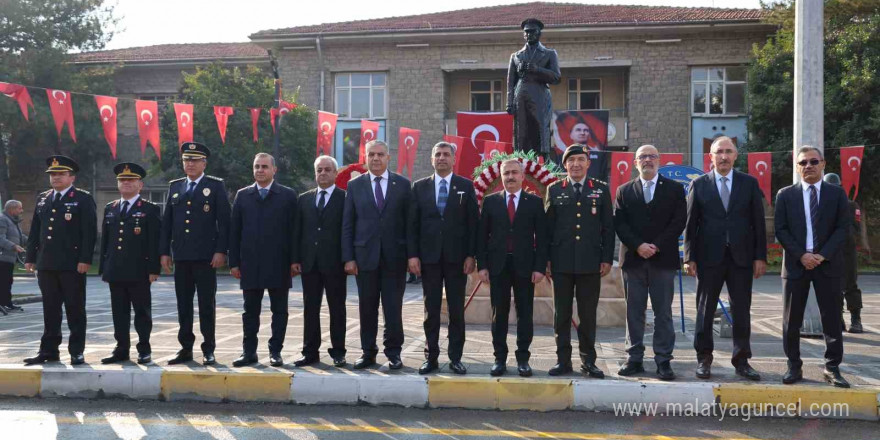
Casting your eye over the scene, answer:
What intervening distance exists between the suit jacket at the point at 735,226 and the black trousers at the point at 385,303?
2654mm

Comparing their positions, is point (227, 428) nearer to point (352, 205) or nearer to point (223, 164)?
point (352, 205)

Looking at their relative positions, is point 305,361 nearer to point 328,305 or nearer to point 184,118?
point 328,305

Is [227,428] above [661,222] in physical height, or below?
below

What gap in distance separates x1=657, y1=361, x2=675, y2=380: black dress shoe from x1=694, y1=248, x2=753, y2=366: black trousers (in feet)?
1.08

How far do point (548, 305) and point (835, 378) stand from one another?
4.13 m

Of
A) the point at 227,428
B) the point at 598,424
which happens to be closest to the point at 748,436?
the point at 598,424

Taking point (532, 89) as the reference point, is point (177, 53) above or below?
above

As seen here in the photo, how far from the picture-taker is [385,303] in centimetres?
636

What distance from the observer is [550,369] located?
606cm

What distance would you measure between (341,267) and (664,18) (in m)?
24.7

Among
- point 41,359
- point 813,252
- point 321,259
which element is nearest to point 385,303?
point 321,259

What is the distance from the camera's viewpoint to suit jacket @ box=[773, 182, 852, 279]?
5613 millimetres

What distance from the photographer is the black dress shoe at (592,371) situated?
229 inches

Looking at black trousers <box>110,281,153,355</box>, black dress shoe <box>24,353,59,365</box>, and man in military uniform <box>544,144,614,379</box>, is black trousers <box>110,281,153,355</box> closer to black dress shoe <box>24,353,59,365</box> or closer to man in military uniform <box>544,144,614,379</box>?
black dress shoe <box>24,353,59,365</box>
